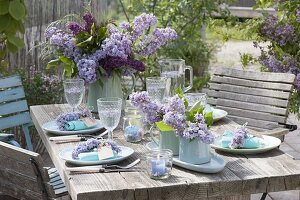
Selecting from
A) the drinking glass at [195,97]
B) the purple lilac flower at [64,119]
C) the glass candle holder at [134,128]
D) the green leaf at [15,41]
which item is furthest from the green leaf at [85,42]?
the green leaf at [15,41]

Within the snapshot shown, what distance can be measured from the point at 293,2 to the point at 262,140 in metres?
2.33

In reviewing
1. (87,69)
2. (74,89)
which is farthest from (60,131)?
(87,69)

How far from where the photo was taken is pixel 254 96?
144 inches

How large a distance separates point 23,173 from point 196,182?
0.62 meters

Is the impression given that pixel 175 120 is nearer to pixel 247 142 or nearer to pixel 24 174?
pixel 247 142

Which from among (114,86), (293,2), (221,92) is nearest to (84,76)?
(114,86)

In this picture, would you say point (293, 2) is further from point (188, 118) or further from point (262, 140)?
point (188, 118)

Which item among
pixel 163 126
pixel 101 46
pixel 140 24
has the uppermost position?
pixel 140 24

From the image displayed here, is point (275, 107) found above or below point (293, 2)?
below

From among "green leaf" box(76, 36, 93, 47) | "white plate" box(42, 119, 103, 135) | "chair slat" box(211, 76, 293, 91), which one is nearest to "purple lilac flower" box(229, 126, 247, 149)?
"white plate" box(42, 119, 103, 135)

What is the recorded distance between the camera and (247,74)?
3.74 metres

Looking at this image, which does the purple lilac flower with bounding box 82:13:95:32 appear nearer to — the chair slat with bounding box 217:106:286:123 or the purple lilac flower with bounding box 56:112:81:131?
the purple lilac flower with bounding box 56:112:81:131

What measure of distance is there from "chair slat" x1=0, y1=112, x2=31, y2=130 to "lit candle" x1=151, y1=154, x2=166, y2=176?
174cm

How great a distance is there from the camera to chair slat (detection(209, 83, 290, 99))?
11.6 feet
